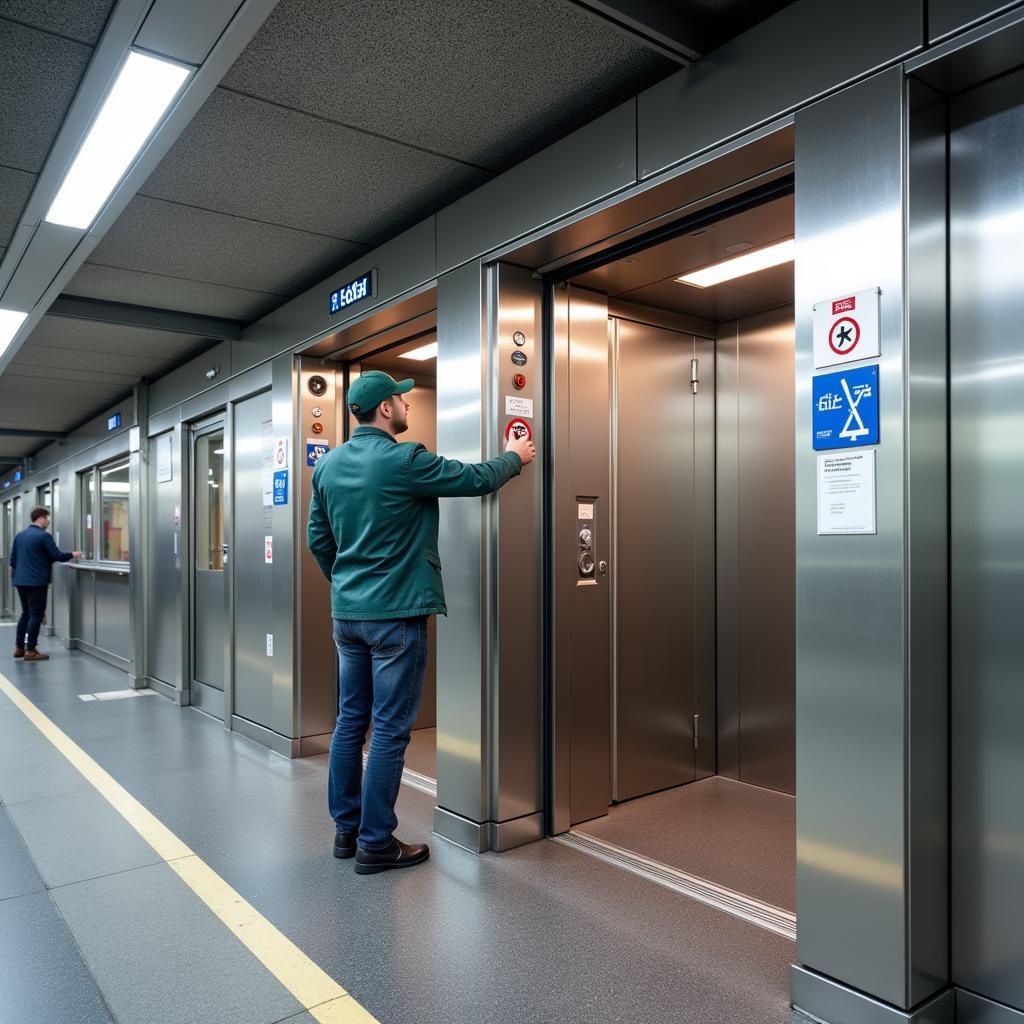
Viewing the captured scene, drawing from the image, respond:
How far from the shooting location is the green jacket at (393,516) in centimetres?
306

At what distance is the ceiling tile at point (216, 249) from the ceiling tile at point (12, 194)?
0.38m

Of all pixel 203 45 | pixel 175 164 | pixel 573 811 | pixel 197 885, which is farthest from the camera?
pixel 573 811

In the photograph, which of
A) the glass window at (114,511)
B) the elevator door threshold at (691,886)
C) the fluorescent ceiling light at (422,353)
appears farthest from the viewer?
the glass window at (114,511)

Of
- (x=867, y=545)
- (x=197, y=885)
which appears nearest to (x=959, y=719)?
(x=867, y=545)

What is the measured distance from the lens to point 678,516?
4129mm

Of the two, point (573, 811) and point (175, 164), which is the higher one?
point (175, 164)

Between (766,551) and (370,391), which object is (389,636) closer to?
(370,391)

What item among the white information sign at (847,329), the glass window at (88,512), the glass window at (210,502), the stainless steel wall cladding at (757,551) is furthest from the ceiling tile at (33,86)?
the glass window at (88,512)

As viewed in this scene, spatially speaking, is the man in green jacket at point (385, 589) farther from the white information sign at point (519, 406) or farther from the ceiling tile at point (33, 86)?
the ceiling tile at point (33, 86)

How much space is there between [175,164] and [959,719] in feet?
10.7

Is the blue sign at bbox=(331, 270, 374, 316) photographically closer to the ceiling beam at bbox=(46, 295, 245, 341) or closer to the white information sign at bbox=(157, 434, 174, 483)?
the ceiling beam at bbox=(46, 295, 245, 341)

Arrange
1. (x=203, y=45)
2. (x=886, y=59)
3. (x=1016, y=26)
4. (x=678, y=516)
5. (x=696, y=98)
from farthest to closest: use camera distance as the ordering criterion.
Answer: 1. (x=678, y=516)
2. (x=696, y=98)
3. (x=203, y=45)
4. (x=886, y=59)
5. (x=1016, y=26)

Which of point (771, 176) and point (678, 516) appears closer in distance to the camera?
point (771, 176)

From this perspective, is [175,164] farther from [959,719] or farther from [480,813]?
[959,719]
